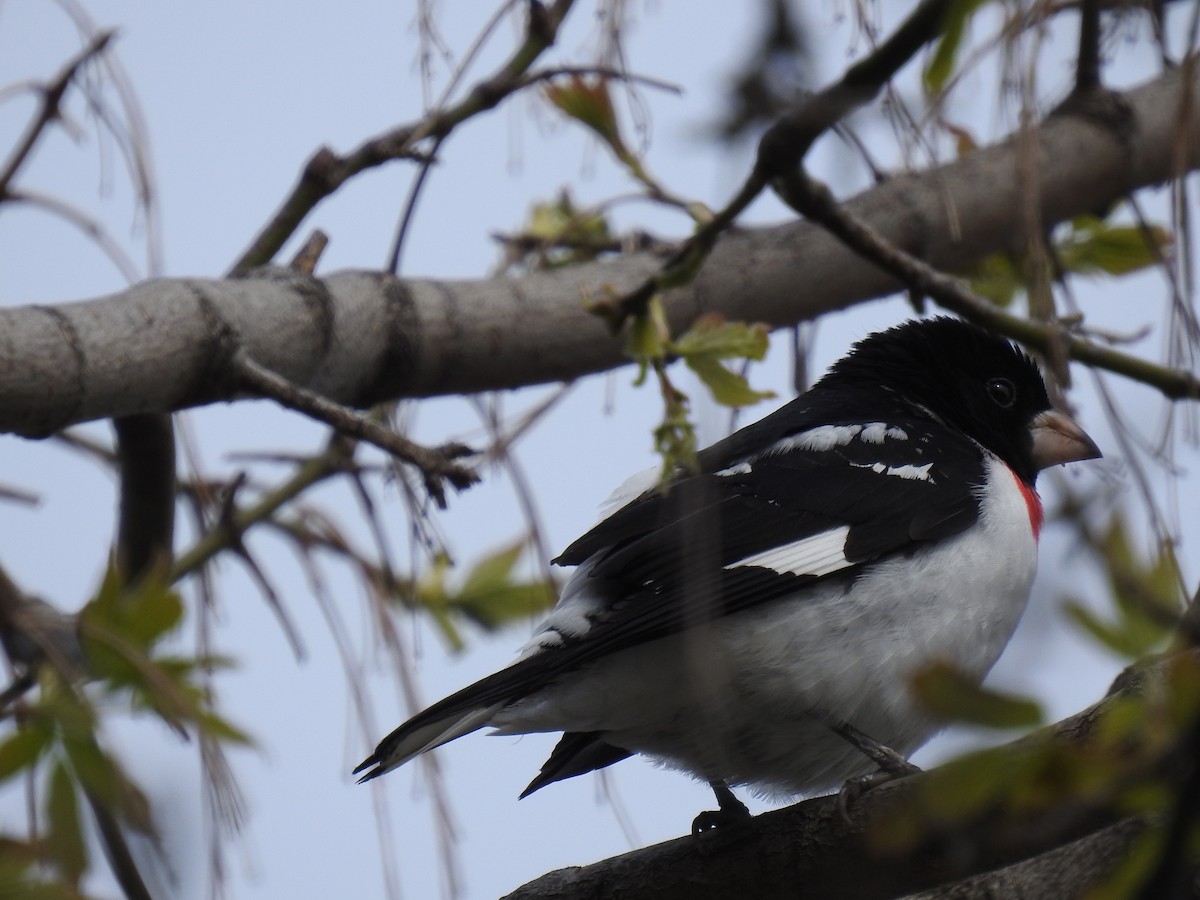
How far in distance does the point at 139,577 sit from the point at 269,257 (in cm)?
74

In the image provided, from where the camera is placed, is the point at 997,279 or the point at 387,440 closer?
the point at 387,440

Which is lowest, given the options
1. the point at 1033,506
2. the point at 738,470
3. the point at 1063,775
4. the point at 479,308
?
the point at 1063,775

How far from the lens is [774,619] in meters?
2.98

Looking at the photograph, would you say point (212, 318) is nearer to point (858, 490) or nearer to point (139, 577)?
point (139, 577)

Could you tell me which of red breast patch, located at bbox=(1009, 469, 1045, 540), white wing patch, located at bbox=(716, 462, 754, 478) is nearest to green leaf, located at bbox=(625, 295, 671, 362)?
white wing patch, located at bbox=(716, 462, 754, 478)

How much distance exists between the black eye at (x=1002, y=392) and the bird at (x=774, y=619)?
19.4 inches

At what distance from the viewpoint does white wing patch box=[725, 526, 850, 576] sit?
119 inches

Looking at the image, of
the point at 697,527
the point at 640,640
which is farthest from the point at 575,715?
the point at 697,527

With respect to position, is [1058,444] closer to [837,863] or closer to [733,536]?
[733,536]

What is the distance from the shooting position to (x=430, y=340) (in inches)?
119

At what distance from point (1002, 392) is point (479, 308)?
171 cm

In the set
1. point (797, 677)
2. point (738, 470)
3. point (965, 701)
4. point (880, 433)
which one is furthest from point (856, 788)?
point (965, 701)

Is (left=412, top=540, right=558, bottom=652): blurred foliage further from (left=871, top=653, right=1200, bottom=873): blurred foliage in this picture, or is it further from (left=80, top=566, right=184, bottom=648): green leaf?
(left=871, top=653, right=1200, bottom=873): blurred foliage

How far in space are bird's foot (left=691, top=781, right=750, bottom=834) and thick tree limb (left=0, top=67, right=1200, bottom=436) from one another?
981 millimetres
